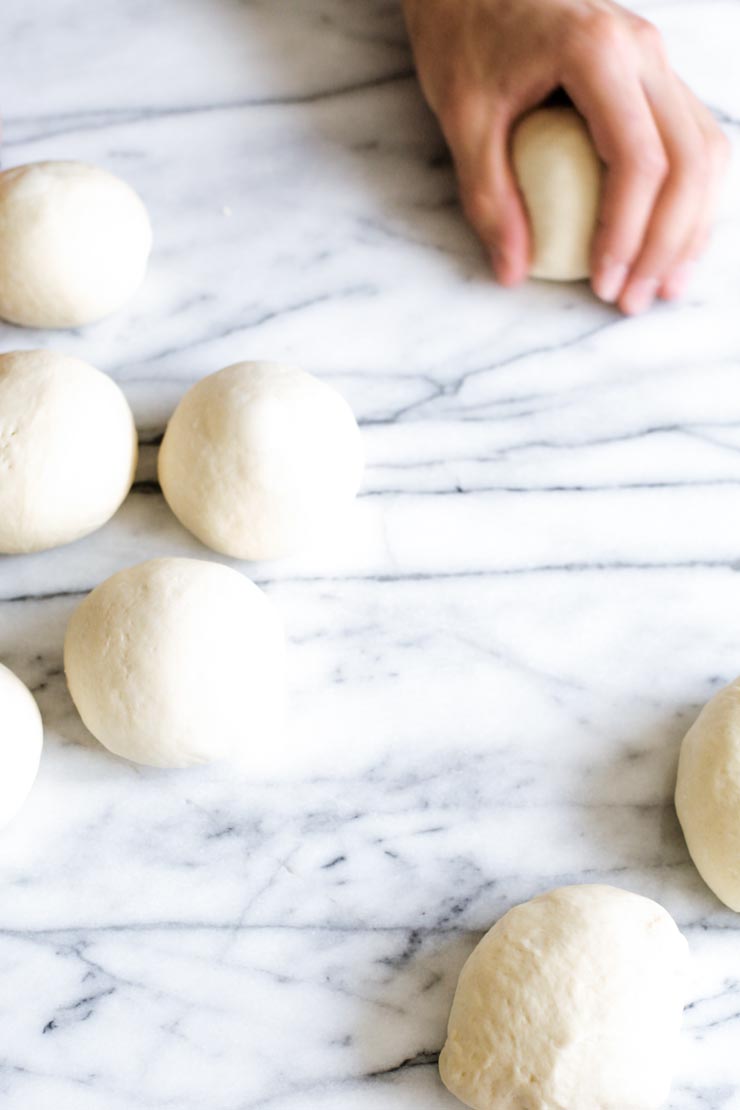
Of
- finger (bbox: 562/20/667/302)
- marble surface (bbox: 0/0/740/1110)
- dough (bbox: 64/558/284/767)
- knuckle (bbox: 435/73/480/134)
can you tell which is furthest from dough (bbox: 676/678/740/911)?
knuckle (bbox: 435/73/480/134)

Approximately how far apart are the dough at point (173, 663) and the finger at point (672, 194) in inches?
18.7

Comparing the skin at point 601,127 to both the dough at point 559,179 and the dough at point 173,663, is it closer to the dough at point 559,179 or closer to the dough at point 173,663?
the dough at point 559,179

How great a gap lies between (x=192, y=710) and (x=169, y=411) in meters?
0.30

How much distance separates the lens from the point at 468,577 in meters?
0.93

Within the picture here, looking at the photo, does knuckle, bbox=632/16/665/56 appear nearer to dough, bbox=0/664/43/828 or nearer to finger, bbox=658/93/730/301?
finger, bbox=658/93/730/301

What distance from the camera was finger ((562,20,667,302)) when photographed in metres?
0.96

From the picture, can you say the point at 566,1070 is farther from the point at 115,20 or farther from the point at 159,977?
the point at 115,20

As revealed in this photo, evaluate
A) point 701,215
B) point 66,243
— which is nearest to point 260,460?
point 66,243

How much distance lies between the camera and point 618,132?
0.96 meters

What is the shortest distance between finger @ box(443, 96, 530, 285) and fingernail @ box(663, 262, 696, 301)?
13 centimetres

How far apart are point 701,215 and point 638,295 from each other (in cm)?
9

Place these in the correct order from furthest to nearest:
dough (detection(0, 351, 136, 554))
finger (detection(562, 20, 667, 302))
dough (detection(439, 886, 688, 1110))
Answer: finger (detection(562, 20, 667, 302)) < dough (detection(0, 351, 136, 554)) < dough (detection(439, 886, 688, 1110))

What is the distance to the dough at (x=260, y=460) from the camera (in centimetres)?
86

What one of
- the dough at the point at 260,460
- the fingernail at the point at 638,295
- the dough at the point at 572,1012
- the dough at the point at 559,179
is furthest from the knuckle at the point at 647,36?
the dough at the point at 572,1012
